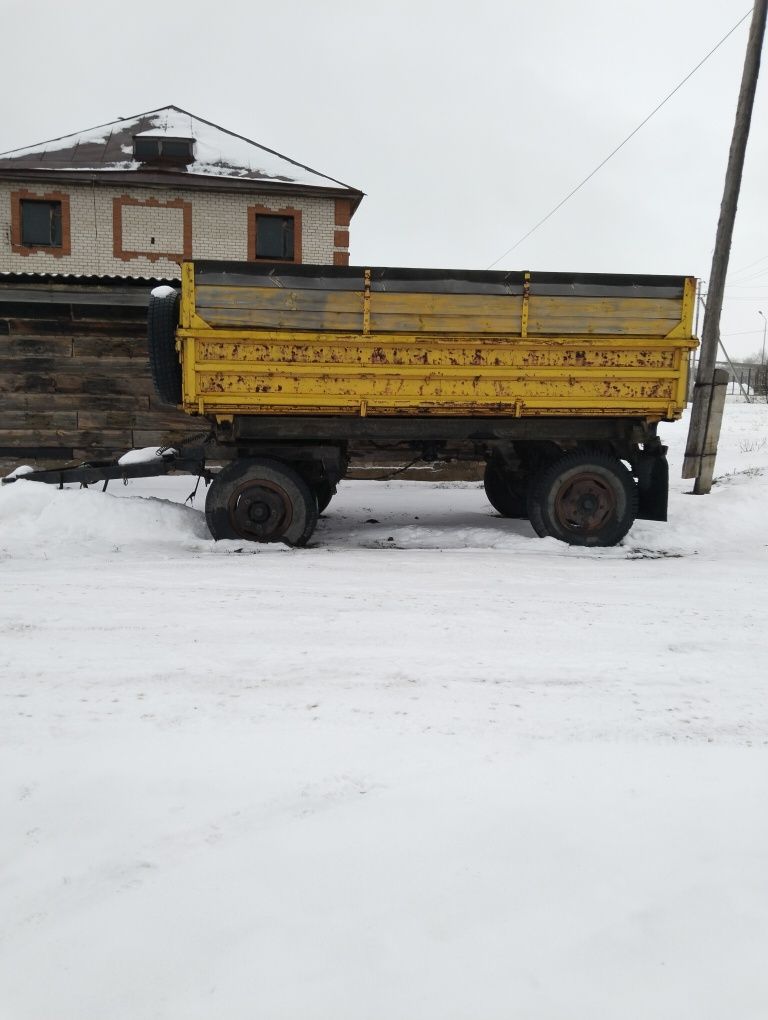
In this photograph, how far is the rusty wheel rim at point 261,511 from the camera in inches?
288

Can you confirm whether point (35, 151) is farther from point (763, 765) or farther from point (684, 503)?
point (763, 765)

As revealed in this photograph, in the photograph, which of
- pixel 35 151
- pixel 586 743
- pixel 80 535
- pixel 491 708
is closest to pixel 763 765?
pixel 586 743

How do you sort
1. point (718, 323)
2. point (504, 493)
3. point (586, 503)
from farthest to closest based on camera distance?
point (718, 323)
point (504, 493)
point (586, 503)

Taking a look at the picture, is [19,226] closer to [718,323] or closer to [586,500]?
[718,323]

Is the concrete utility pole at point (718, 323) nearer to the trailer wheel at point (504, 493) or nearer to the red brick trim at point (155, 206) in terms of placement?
the trailer wheel at point (504, 493)

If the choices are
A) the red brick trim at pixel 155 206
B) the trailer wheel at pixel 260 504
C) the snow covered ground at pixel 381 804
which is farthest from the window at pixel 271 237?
the snow covered ground at pixel 381 804

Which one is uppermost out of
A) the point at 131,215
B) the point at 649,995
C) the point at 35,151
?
the point at 35,151

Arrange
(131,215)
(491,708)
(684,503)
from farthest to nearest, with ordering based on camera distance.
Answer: (131,215), (684,503), (491,708)

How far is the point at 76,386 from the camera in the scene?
11883mm

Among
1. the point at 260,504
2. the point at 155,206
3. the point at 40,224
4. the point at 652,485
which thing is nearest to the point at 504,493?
the point at 652,485

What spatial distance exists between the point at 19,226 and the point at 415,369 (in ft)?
52.3

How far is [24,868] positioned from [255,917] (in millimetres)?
717

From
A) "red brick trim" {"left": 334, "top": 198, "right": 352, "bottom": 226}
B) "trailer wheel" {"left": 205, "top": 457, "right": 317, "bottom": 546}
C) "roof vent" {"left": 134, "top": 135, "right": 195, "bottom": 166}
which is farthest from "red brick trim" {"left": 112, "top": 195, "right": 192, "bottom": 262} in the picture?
"trailer wheel" {"left": 205, "top": 457, "right": 317, "bottom": 546}

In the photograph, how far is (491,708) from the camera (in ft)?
11.1
